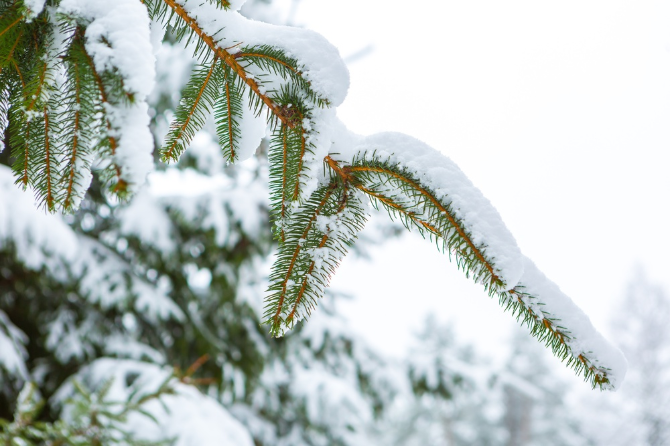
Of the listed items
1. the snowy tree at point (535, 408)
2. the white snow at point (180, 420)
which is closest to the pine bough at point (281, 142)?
the white snow at point (180, 420)

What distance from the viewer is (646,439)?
1268cm

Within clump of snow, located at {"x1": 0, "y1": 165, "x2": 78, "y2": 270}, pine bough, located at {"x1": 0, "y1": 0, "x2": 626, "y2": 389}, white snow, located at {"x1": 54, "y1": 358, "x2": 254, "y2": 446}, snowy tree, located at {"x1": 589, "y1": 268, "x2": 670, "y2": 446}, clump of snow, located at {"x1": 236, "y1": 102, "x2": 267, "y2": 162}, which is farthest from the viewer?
snowy tree, located at {"x1": 589, "y1": 268, "x2": 670, "y2": 446}

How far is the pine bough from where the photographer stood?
0.67m

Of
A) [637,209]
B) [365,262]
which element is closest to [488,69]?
[637,209]

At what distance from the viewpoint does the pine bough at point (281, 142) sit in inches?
26.5

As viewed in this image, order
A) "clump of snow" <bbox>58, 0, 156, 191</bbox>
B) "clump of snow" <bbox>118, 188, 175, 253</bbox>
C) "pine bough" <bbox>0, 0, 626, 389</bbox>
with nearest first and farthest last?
"clump of snow" <bbox>58, 0, 156, 191</bbox>
"pine bough" <bbox>0, 0, 626, 389</bbox>
"clump of snow" <bbox>118, 188, 175, 253</bbox>

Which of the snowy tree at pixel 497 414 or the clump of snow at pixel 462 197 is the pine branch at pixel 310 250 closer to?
the clump of snow at pixel 462 197

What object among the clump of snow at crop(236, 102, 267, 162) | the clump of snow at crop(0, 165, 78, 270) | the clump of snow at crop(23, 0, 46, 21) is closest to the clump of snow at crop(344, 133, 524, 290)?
the clump of snow at crop(236, 102, 267, 162)

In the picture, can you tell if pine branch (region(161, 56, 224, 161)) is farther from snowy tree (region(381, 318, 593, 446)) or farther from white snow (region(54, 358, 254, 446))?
snowy tree (region(381, 318, 593, 446))

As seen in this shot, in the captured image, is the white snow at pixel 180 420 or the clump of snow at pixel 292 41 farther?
the white snow at pixel 180 420

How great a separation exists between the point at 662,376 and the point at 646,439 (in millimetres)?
1930

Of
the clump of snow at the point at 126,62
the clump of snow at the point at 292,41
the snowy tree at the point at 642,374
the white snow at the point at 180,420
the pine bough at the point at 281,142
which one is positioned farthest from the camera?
the snowy tree at the point at 642,374

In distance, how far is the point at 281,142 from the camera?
83 centimetres

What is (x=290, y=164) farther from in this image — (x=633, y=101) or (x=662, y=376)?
(x=633, y=101)
